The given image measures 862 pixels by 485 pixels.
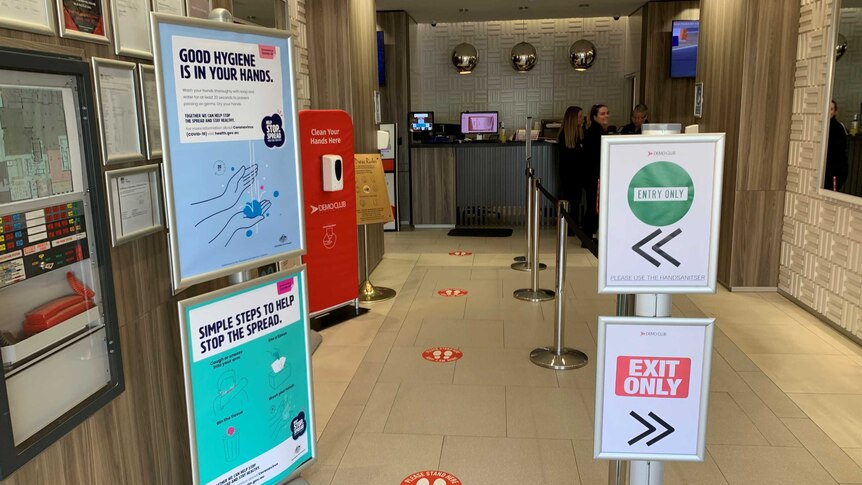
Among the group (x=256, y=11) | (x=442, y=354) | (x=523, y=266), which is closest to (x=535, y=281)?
(x=523, y=266)

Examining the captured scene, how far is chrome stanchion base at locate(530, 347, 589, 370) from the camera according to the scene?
3.95 m

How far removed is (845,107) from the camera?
14.5 feet

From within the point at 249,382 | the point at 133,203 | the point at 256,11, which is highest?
the point at 256,11

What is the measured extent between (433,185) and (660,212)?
289 inches

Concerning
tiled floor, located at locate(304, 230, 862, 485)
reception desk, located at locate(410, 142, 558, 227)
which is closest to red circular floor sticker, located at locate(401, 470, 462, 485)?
tiled floor, located at locate(304, 230, 862, 485)

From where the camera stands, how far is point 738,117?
530 centimetres

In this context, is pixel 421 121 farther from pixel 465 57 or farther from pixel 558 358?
pixel 558 358

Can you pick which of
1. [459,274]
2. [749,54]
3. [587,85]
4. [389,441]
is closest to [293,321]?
[389,441]

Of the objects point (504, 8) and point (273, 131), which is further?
point (504, 8)

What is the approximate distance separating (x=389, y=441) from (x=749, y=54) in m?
4.19

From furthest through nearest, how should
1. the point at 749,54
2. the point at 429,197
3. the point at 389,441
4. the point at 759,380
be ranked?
the point at 429,197, the point at 749,54, the point at 759,380, the point at 389,441

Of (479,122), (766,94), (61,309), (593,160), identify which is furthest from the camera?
(479,122)

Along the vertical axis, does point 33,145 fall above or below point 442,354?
above

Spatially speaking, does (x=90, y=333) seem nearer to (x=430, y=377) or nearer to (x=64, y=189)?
(x=64, y=189)
